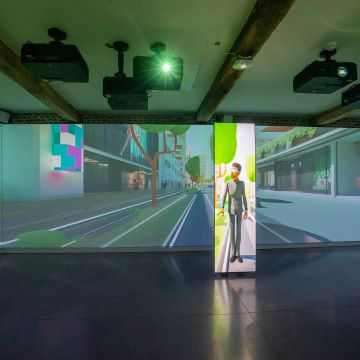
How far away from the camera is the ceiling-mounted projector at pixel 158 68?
2820mm

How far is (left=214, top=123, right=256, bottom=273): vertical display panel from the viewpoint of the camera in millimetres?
3740

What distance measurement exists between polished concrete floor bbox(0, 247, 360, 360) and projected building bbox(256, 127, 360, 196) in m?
1.91

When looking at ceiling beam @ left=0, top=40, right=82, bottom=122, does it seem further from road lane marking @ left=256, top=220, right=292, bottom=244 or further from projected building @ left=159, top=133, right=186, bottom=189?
road lane marking @ left=256, top=220, right=292, bottom=244

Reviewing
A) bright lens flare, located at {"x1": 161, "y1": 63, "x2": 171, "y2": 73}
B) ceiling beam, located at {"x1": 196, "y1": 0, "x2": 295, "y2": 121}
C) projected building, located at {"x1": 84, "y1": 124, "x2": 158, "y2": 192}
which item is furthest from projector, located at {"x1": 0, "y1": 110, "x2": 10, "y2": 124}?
ceiling beam, located at {"x1": 196, "y1": 0, "x2": 295, "y2": 121}

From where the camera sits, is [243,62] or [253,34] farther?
[243,62]

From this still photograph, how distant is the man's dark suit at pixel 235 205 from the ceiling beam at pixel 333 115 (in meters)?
2.41

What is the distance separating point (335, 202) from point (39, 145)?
636 cm

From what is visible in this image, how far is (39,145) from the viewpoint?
5176 millimetres

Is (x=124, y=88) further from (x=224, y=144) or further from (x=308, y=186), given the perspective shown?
(x=308, y=186)

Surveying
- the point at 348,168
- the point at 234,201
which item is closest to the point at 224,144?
the point at 234,201

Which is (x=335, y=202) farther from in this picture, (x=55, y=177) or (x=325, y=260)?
(x=55, y=177)

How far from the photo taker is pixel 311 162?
582cm

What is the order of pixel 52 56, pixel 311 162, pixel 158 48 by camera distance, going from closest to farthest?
pixel 52 56 → pixel 158 48 → pixel 311 162

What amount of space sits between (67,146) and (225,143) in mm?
3279
